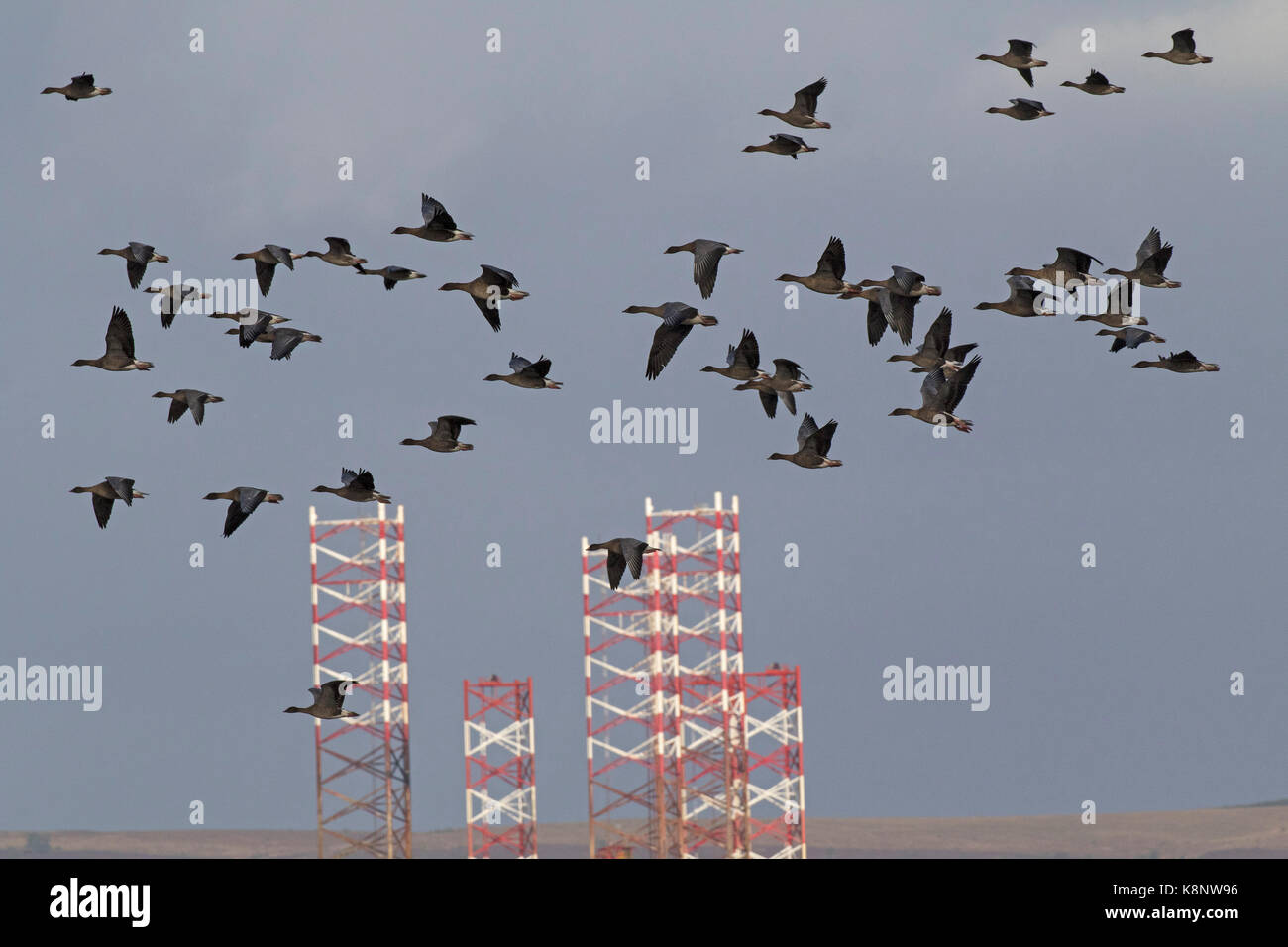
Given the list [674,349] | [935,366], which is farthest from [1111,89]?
[674,349]

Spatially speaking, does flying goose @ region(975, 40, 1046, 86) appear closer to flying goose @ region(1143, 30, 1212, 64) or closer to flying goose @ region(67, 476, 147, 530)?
flying goose @ region(1143, 30, 1212, 64)

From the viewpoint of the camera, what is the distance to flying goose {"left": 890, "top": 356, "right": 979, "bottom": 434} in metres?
61.2

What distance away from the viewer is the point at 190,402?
2527 inches

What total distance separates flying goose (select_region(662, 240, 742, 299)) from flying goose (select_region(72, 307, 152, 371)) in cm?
1405

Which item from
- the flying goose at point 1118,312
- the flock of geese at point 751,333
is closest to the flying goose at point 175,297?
the flock of geese at point 751,333

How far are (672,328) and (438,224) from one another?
6.81m

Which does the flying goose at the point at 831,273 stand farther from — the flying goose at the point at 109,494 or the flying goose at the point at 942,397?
the flying goose at the point at 109,494

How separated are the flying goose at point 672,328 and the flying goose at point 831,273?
303 cm
